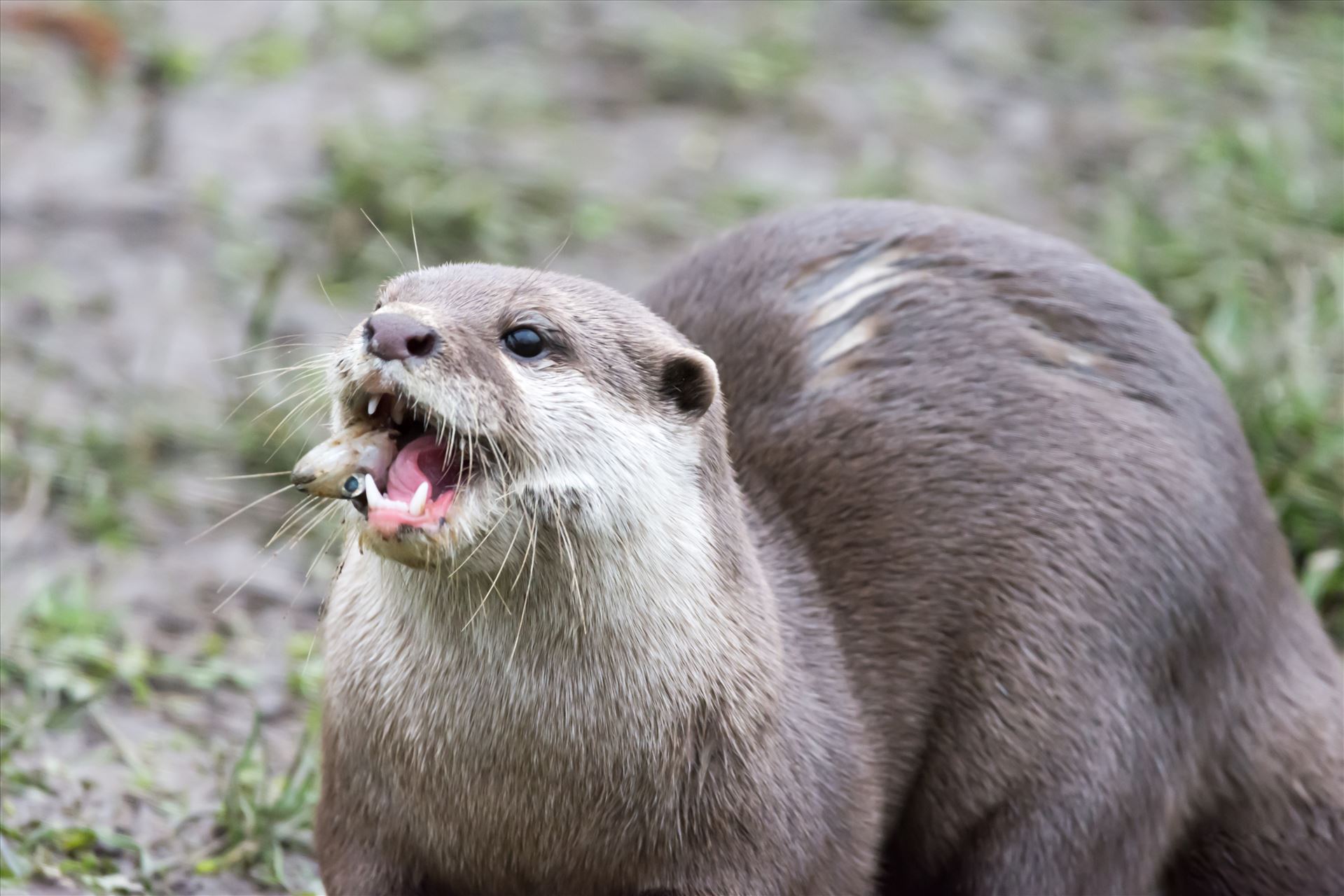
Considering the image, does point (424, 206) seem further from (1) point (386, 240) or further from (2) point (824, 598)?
(2) point (824, 598)

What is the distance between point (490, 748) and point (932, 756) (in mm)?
845

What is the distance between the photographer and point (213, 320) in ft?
15.6

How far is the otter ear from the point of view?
2.48 metres

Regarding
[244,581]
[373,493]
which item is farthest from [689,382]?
[244,581]

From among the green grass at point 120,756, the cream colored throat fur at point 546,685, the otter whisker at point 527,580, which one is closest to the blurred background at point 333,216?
the green grass at point 120,756

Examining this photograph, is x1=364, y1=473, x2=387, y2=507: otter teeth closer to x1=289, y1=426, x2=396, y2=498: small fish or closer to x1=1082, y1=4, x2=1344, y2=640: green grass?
x1=289, y1=426, x2=396, y2=498: small fish

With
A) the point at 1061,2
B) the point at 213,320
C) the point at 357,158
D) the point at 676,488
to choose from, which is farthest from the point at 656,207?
the point at 676,488

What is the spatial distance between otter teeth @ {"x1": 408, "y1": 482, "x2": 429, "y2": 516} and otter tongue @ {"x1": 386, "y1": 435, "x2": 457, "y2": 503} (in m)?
0.01

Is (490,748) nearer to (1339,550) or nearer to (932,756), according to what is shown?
(932,756)

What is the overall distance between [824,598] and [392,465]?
2.95 feet

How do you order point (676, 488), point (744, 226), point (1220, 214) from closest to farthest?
point (676, 488), point (744, 226), point (1220, 214)

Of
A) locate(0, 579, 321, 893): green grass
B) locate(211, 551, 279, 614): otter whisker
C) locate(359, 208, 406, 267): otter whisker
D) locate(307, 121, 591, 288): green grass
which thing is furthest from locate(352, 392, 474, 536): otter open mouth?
locate(307, 121, 591, 288): green grass

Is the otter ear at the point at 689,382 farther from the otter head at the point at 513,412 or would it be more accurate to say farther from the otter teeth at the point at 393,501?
the otter teeth at the point at 393,501

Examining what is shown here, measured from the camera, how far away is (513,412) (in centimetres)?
230
